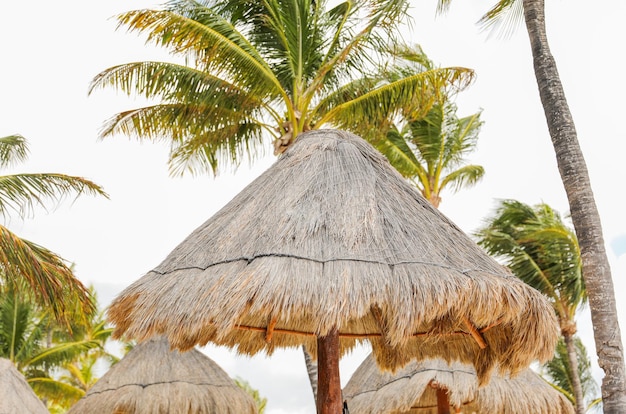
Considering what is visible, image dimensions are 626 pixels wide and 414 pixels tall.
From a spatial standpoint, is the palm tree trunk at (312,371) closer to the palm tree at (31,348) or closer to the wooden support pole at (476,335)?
the wooden support pole at (476,335)

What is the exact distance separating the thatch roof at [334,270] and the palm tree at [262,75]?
5710 mm

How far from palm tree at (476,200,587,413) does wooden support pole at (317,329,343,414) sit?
12.0 metres

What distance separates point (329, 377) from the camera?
595 centimetres

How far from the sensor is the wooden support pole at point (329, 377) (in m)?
5.85

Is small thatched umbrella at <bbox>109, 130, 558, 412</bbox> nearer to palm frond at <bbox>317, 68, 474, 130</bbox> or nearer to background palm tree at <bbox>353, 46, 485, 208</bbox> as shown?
palm frond at <bbox>317, 68, 474, 130</bbox>

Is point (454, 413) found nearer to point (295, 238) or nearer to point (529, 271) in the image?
point (295, 238)

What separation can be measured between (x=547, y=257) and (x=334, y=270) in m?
14.4

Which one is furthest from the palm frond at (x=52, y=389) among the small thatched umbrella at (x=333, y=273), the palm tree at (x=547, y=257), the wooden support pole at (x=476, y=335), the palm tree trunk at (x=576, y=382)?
the wooden support pole at (x=476, y=335)

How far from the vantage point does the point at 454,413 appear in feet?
34.2

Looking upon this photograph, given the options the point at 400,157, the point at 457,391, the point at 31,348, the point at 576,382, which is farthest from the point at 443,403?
the point at 31,348

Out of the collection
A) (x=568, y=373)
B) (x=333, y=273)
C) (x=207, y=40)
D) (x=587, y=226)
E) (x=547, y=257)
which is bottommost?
(x=568, y=373)

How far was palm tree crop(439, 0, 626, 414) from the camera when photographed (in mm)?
6934

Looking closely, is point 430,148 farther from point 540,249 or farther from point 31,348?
point 31,348

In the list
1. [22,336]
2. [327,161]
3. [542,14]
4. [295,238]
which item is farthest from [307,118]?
[22,336]
